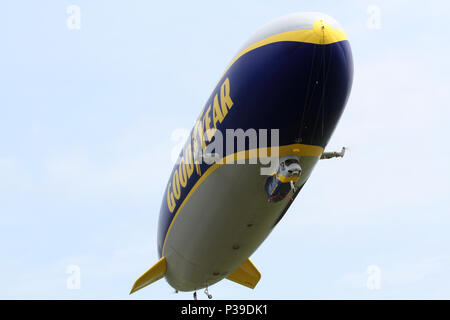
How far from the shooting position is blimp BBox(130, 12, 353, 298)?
747 inches

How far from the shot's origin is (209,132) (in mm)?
21781

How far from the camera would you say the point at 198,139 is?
75.8ft

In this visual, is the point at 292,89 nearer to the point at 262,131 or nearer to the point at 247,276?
the point at 262,131

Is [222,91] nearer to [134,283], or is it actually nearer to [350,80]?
[350,80]

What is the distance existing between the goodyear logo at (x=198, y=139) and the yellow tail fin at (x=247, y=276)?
29.4 ft

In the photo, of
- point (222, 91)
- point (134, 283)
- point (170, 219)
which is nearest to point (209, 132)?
point (222, 91)

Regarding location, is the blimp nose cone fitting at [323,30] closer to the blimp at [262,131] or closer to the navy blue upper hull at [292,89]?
the blimp at [262,131]

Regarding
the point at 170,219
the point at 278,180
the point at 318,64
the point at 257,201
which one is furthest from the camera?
the point at 170,219

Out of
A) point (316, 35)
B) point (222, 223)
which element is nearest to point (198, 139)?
point (222, 223)

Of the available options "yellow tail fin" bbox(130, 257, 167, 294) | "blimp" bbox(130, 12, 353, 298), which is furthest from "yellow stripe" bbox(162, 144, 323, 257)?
"yellow tail fin" bbox(130, 257, 167, 294)

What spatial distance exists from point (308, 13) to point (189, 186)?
902 centimetres

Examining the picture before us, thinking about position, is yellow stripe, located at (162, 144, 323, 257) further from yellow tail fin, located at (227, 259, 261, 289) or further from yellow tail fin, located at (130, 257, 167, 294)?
yellow tail fin, located at (227, 259, 261, 289)

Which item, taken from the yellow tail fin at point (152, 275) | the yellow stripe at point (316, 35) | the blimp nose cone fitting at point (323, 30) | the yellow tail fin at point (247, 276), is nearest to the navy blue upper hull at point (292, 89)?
the yellow stripe at point (316, 35)

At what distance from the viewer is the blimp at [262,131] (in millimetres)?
18969
